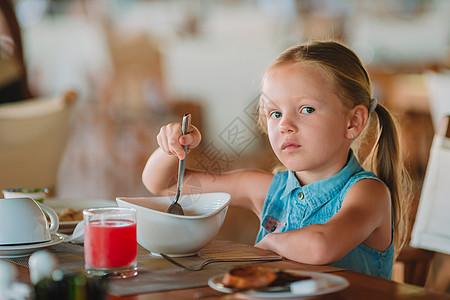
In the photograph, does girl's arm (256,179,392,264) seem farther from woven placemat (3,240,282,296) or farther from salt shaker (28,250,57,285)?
salt shaker (28,250,57,285)

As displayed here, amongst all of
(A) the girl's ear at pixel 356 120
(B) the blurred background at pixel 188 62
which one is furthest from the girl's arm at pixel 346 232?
(B) the blurred background at pixel 188 62

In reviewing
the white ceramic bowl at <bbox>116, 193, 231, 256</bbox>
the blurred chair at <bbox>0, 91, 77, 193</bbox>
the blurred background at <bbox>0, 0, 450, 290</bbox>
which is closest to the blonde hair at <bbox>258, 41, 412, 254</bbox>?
the white ceramic bowl at <bbox>116, 193, 231, 256</bbox>

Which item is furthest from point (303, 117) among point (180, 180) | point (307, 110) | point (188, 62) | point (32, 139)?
point (188, 62)

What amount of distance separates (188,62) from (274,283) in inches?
225

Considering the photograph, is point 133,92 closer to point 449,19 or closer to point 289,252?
point 449,19

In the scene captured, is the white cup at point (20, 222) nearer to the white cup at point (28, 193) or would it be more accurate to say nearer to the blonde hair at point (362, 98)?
the white cup at point (28, 193)

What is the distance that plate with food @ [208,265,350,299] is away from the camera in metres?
0.71

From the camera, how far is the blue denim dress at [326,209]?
1150 millimetres

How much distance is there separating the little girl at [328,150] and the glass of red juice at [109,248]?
0.25 m

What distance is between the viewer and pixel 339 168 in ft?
4.01

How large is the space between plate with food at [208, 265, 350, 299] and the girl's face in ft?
1.28

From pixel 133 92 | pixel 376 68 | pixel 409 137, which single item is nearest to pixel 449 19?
pixel 376 68

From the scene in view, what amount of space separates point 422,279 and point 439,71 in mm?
1247

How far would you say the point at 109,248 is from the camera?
848 mm
